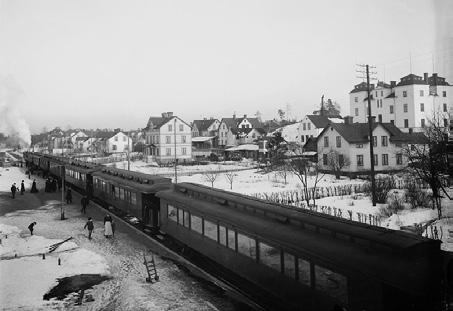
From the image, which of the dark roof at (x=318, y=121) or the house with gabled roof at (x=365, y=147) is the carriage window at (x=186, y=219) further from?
the dark roof at (x=318, y=121)

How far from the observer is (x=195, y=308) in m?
11.7

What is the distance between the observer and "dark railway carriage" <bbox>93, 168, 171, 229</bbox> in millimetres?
20469

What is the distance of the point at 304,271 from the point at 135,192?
14850 mm

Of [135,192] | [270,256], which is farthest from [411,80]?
[270,256]

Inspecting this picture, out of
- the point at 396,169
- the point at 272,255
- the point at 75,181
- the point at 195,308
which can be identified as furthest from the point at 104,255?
the point at 396,169

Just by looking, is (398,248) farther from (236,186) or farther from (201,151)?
(201,151)

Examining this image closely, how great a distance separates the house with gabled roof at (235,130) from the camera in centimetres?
8819

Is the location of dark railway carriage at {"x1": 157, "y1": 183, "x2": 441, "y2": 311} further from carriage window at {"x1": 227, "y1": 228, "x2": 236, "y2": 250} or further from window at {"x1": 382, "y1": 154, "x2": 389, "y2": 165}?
window at {"x1": 382, "y1": 154, "x2": 389, "y2": 165}

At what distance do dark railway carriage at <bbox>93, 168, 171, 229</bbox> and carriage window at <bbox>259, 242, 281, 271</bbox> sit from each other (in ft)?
32.9

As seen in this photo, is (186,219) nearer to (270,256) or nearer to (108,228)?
(108,228)

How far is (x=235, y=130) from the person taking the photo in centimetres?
9038

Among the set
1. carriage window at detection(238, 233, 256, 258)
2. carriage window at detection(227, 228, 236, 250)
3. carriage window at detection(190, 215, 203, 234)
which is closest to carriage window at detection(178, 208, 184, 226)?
carriage window at detection(190, 215, 203, 234)

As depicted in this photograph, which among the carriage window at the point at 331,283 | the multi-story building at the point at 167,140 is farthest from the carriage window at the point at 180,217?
the multi-story building at the point at 167,140

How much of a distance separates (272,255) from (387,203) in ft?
60.6
